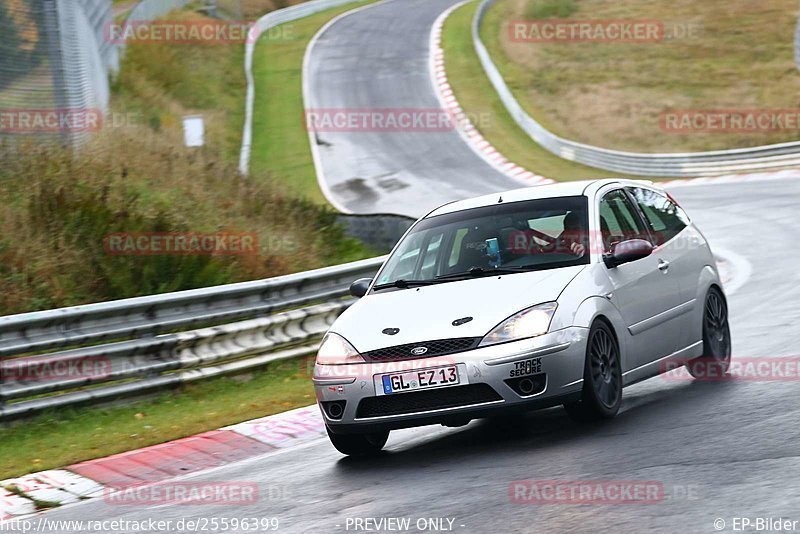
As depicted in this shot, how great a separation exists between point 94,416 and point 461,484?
4613mm

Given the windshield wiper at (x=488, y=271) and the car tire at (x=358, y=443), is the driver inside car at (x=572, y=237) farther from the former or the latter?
the car tire at (x=358, y=443)

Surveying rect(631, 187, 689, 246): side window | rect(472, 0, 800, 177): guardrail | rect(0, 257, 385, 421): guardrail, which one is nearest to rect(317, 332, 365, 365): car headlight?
rect(631, 187, 689, 246): side window

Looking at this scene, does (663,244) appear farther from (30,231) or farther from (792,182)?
(792,182)

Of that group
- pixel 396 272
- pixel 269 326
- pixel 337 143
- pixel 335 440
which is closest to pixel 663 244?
pixel 396 272

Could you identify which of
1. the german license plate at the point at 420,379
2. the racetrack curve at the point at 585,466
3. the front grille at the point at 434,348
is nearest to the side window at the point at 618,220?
the racetrack curve at the point at 585,466

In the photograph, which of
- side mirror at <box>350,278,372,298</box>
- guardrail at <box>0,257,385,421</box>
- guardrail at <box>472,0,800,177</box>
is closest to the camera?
side mirror at <box>350,278,372,298</box>

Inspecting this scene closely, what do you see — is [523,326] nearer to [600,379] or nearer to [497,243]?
[600,379]

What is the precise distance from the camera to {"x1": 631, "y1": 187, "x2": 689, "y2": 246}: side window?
905 cm

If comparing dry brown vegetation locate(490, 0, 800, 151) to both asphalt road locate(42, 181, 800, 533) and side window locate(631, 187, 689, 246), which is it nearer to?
side window locate(631, 187, 689, 246)

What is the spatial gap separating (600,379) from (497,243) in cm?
121

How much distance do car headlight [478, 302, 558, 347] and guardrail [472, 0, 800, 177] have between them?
23920 mm

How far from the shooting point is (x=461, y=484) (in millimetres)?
6375

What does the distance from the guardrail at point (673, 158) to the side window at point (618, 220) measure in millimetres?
21987

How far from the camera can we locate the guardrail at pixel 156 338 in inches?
381
